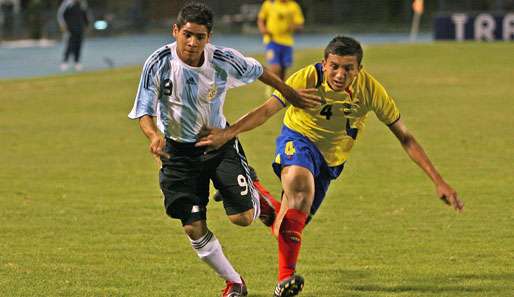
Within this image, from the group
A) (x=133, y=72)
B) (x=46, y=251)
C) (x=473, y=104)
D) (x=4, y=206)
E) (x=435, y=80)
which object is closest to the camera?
(x=46, y=251)

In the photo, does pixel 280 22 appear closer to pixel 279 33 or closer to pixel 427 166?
pixel 279 33

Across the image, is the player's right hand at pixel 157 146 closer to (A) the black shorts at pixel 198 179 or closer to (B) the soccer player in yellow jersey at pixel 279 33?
(A) the black shorts at pixel 198 179

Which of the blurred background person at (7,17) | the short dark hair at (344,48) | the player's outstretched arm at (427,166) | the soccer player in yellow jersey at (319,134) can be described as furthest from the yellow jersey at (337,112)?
the blurred background person at (7,17)

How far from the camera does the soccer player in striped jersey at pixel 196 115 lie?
315 inches

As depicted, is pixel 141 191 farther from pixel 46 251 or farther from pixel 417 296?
pixel 417 296

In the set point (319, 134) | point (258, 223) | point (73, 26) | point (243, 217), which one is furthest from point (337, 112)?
point (73, 26)

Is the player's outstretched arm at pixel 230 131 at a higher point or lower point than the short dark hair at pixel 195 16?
lower

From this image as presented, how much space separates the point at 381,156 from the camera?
17.4 metres

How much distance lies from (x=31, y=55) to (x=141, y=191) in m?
28.8

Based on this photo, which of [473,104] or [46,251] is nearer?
[46,251]

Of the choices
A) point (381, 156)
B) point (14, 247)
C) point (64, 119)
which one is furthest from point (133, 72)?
point (14, 247)

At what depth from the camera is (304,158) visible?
29.2ft

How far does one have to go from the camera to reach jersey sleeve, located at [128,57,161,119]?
7.98 meters

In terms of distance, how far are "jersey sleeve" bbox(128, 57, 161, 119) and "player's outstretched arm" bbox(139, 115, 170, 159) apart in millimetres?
51
